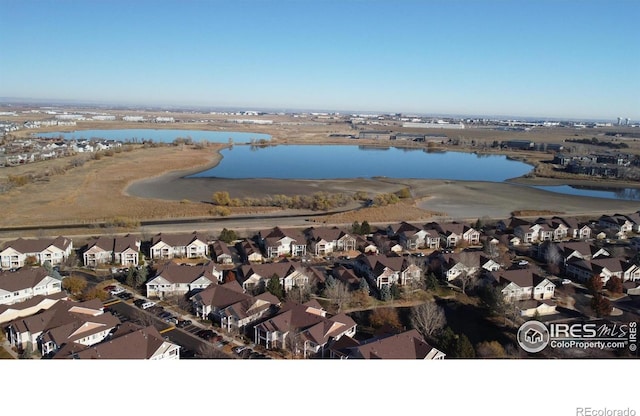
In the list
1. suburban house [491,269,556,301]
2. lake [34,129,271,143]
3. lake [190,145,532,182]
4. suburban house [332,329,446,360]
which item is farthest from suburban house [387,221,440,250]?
lake [34,129,271,143]

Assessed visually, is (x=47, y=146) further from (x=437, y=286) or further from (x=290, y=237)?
(x=437, y=286)

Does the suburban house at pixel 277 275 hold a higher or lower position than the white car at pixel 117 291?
higher

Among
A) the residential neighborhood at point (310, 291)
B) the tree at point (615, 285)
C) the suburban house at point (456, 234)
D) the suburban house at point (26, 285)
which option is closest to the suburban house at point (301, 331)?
the residential neighborhood at point (310, 291)

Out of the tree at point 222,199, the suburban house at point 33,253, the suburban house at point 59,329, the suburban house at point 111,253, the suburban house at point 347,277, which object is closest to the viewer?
the suburban house at point 59,329

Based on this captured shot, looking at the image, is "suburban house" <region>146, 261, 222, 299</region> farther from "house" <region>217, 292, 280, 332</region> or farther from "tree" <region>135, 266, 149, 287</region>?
"house" <region>217, 292, 280, 332</region>

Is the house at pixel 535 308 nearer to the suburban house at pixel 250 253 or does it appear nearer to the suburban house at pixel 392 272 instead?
the suburban house at pixel 392 272

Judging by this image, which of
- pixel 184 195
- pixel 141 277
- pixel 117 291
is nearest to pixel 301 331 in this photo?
A: pixel 141 277

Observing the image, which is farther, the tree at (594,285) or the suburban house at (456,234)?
the suburban house at (456,234)
